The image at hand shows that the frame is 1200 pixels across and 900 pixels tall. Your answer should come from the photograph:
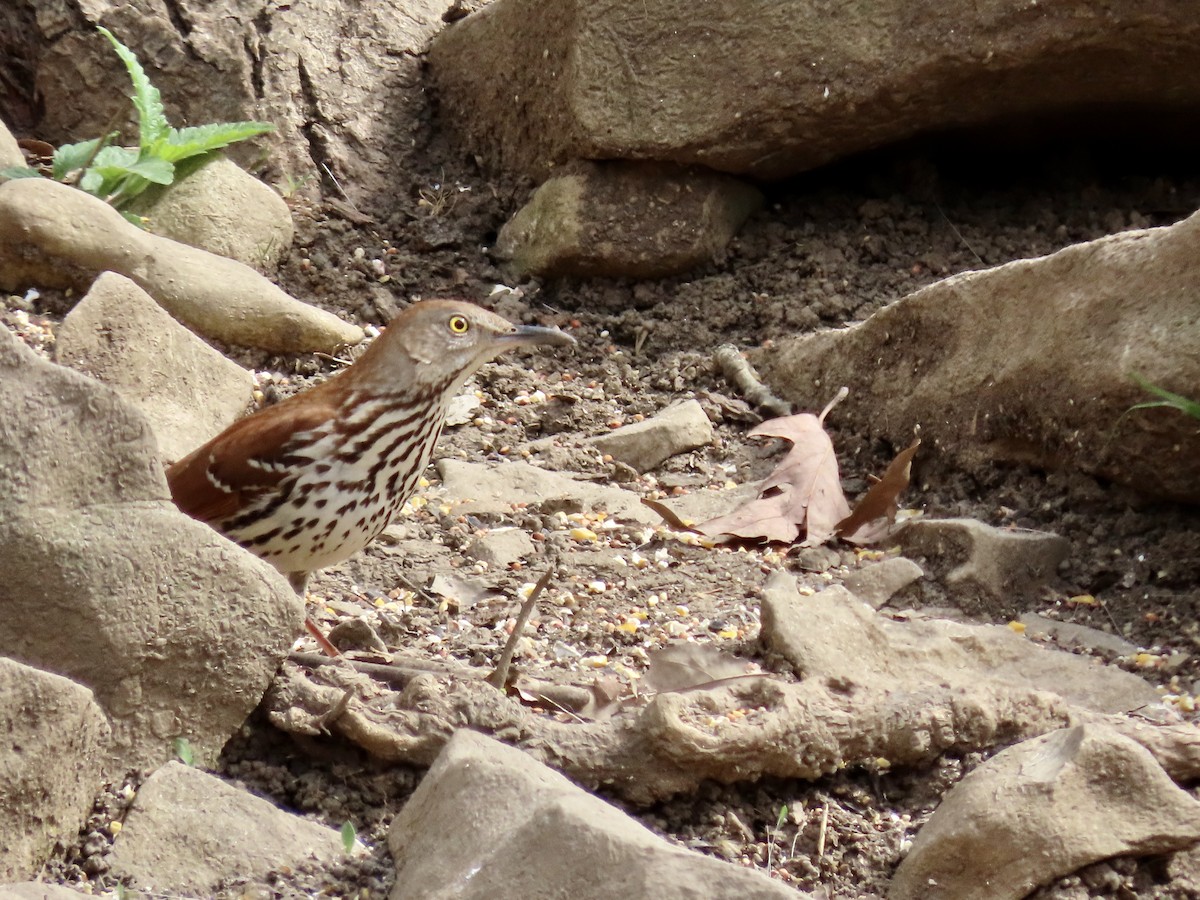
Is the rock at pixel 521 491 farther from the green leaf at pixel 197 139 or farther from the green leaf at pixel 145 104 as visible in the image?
the green leaf at pixel 145 104

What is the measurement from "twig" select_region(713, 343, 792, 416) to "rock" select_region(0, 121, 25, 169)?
7.97 feet

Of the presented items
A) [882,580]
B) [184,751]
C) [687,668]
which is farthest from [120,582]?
[882,580]

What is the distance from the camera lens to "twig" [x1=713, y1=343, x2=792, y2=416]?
505 centimetres

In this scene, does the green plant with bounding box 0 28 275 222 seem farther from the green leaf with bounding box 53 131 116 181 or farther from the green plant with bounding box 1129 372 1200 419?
the green plant with bounding box 1129 372 1200 419

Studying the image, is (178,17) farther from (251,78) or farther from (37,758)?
(37,758)

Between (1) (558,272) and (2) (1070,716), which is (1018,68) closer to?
(1) (558,272)

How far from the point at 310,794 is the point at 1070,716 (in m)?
1.42

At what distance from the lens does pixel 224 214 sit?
5.68m

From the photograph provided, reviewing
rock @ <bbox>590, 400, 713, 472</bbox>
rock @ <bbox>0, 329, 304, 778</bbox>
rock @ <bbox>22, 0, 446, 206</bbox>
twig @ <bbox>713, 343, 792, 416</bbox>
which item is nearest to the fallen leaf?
rock @ <bbox>0, 329, 304, 778</bbox>

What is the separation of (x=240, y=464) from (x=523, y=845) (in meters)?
1.84

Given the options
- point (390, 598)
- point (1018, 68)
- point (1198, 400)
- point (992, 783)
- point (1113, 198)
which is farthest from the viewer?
point (1113, 198)

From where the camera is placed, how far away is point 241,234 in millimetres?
5695

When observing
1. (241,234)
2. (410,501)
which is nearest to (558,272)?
(241,234)

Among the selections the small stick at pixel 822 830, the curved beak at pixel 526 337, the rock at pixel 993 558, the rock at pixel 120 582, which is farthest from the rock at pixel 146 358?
the small stick at pixel 822 830
